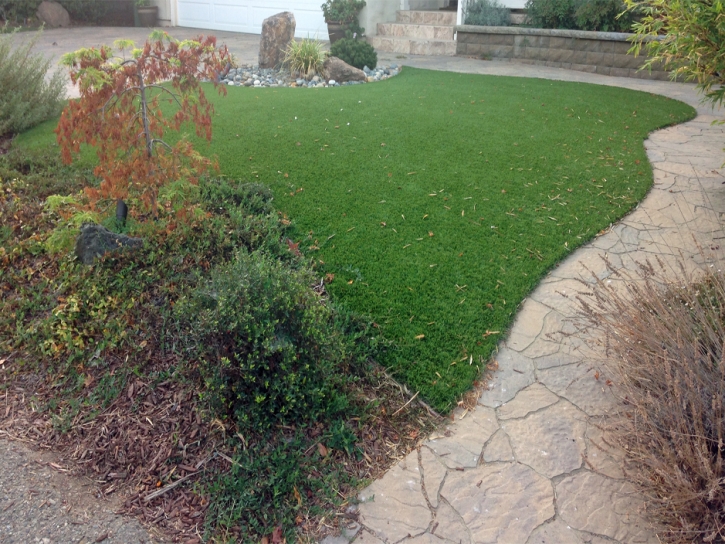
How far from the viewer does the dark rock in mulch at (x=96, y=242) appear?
3693 mm

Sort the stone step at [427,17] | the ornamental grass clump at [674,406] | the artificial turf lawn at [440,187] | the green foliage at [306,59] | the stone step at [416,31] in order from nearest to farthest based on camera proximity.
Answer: the ornamental grass clump at [674,406] → the artificial turf lawn at [440,187] → the green foliage at [306,59] → the stone step at [416,31] → the stone step at [427,17]

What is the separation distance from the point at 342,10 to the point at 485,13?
9.59ft

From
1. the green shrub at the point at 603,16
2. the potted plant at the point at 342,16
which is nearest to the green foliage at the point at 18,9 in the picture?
the potted plant at the point at 342,16

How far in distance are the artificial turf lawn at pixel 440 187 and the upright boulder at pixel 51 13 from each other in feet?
38.0

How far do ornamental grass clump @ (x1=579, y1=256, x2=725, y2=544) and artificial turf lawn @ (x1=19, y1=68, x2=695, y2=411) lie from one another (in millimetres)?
859

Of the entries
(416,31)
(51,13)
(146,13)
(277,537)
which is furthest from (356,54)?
(51,13)

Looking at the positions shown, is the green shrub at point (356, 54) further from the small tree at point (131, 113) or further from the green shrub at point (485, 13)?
the small tree at point (131, 113)

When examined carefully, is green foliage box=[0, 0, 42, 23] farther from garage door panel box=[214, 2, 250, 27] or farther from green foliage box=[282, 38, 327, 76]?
green foliage box=[282, 38, 327, 76]

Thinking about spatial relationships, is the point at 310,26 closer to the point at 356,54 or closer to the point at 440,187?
the point at 356,54

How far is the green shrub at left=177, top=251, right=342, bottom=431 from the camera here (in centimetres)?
278

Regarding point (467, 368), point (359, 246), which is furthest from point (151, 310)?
point (467, 368)

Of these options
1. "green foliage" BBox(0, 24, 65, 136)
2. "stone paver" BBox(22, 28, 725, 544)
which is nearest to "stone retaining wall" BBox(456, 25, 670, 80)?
"stone paver" BBox(22, 28, 725, 544)

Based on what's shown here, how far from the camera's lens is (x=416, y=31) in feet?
40.8

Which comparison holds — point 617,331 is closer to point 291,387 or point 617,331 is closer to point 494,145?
point 291,387
